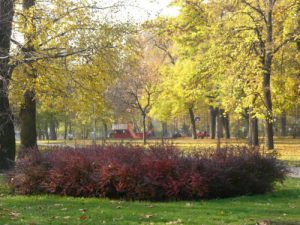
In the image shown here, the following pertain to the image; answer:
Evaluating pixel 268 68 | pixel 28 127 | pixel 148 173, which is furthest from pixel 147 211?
pixel 268 68

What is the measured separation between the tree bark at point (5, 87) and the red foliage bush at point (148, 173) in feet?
7.80

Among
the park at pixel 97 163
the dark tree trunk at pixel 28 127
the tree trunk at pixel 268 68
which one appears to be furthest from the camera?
the tree trunk at pixel 268 68

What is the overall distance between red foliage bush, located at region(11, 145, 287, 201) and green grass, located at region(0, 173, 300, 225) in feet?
1.41

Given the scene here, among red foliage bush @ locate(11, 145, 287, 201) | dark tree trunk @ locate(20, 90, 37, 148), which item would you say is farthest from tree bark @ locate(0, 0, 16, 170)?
dark tree trunk @ locate(20, 90, 37, 148)

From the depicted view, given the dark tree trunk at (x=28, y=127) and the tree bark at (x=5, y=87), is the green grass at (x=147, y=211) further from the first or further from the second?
the dark tree trunk at (x=28, y=127)

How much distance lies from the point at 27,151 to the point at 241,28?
16.5 m

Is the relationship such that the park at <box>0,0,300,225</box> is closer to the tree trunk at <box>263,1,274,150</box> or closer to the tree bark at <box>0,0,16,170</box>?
the tree bark at <box>0,0,16,170</box>

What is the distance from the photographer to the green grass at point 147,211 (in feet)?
27.2

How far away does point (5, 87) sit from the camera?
12.4 metres

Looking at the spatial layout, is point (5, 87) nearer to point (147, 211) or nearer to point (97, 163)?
point (97, 163)

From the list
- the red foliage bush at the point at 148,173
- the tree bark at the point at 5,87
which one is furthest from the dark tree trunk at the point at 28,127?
the red foliage bush at the point at 148,173

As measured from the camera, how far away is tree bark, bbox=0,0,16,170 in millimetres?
12712

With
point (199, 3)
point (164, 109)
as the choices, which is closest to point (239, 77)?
point (199, 3)

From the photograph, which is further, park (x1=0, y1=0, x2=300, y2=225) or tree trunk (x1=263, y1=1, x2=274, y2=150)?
tree trunk (x1=263, y1=1, x2=274, y2=150)
